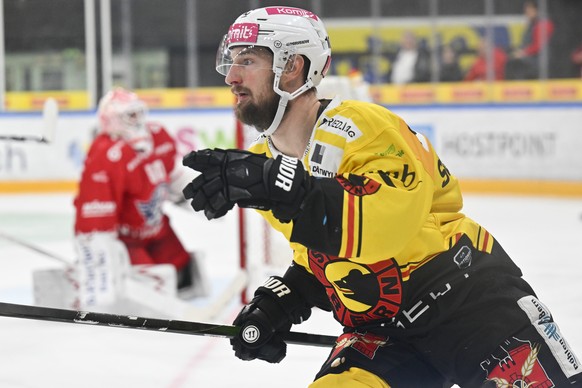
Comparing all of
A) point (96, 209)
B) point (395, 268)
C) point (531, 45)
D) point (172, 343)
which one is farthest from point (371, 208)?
point (531, 45)

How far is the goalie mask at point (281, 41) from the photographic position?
5.90ft

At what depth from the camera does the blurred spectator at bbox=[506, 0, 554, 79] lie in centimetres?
841

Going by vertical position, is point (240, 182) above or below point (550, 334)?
above

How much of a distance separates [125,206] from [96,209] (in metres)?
0.31

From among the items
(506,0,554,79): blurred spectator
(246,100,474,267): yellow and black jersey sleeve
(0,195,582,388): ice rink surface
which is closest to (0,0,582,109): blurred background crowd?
(506,0,554,79): blurred spectator

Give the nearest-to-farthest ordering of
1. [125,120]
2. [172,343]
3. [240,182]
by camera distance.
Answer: [240,182]
[172,343]
[125,120]

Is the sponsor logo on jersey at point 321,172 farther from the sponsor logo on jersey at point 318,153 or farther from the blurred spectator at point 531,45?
the blurred spectator at point 531,45

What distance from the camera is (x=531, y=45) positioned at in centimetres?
842

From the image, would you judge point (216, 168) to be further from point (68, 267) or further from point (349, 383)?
point (68, 267)

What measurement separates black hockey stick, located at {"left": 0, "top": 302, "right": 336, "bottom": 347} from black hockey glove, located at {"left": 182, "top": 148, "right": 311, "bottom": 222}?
0.62m

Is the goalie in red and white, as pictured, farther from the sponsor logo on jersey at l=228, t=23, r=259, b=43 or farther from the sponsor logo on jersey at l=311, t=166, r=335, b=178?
the sponsor logo on jersey at l=311, t=166, r=335, b=178

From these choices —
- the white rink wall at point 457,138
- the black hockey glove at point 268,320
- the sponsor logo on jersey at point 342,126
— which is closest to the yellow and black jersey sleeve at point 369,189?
the sponsor logo on jersey at point 342,126

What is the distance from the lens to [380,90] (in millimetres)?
8742

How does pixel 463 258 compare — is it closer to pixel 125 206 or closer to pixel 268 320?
pixel 268 320
